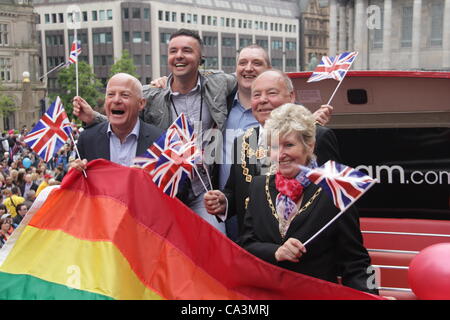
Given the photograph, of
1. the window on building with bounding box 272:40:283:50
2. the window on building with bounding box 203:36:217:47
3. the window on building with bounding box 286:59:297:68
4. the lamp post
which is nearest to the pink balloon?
the lamp post

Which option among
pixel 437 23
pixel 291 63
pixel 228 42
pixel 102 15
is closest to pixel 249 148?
pixel 437 23

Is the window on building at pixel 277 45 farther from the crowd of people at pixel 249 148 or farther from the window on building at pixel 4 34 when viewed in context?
the crowd of people at pixel 249 148

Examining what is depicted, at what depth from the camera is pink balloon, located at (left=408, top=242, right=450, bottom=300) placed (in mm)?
3275

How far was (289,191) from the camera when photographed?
357 cm

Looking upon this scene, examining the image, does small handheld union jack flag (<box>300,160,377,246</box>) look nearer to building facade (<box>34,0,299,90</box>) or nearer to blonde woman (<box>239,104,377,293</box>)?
blonde woman (<box>239,104,377,293</box>)

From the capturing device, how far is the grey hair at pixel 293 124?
135 inches

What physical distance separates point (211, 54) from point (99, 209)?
301 ft

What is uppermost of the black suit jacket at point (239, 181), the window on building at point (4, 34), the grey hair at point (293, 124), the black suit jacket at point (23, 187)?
the window on building at point (4, 34)

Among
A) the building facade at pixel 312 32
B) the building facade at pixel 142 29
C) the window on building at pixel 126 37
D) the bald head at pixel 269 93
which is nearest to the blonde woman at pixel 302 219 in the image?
the bald head at pixel 269 93

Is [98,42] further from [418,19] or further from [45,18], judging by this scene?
[418,19]

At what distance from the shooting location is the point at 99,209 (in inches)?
163

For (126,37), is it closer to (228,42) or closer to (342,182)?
(228,42)

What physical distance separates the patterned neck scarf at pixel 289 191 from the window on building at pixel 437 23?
243ft

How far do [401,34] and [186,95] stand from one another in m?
75.3
